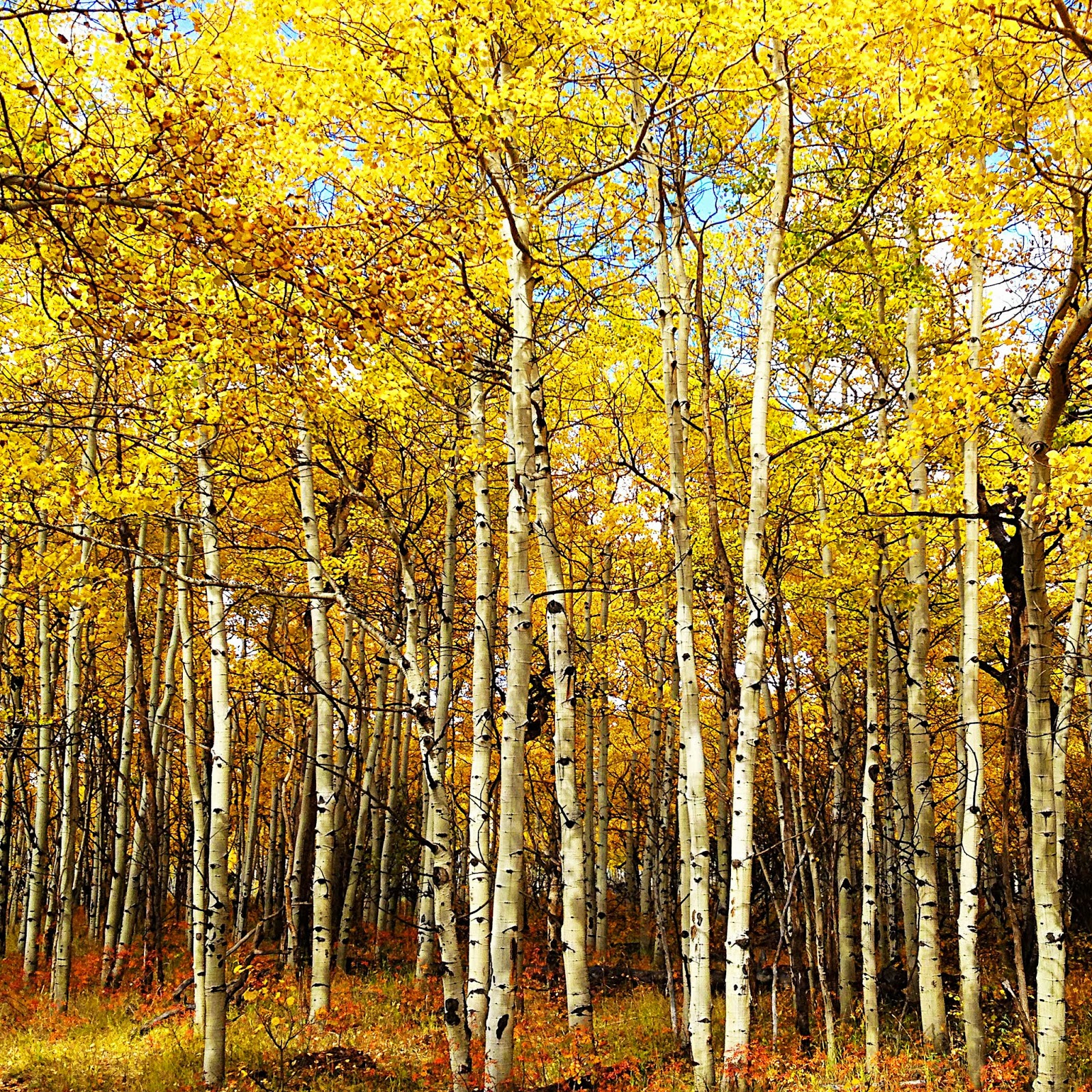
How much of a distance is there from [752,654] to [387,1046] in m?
5.77

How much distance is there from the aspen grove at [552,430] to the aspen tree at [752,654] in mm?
46

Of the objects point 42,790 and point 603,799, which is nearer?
point 42,790

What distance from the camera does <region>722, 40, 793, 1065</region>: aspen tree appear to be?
5.87 meters

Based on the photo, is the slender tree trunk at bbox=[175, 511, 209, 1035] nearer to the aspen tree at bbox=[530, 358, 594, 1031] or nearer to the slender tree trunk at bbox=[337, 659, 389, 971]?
the aspen tree at bbox=[530, 358, 594, 1031]

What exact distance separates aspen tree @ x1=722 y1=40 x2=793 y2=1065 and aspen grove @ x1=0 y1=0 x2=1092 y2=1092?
46mm

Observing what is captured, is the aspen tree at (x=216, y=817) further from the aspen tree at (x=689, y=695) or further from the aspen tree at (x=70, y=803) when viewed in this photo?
the aspen tree at (x=689, y=695)

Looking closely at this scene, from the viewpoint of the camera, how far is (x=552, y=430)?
6.87m

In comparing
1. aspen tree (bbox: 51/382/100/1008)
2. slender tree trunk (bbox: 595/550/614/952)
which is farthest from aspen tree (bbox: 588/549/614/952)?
aspen tree (bbox: 51/382/100/1008)

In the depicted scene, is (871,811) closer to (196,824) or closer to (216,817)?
(216,817)

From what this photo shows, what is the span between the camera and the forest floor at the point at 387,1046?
7.27 meters

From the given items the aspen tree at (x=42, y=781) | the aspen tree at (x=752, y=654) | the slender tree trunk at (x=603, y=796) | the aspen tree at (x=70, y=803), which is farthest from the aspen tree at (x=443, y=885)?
the slender tree trunk at (x=603, y=796)

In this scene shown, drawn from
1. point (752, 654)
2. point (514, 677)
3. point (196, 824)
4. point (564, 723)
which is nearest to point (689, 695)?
point (752, 654)

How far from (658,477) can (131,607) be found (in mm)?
6796

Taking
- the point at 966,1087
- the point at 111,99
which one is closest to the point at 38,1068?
the point at 966,1087
